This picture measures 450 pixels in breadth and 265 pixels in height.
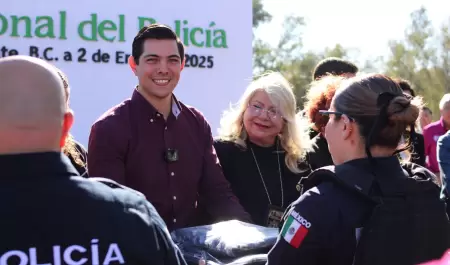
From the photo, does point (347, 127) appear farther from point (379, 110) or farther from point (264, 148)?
point (264, 148)

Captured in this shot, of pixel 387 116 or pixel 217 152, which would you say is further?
pixel 217 152

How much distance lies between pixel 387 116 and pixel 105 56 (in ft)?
23.9

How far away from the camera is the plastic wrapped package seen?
2568 mm

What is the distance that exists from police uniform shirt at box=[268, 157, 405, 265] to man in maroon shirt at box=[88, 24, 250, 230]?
120 centimetres

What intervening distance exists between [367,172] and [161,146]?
1.44m

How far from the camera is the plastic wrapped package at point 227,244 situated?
2.57 m

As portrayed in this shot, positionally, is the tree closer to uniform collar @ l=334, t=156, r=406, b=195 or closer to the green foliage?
the green foliage

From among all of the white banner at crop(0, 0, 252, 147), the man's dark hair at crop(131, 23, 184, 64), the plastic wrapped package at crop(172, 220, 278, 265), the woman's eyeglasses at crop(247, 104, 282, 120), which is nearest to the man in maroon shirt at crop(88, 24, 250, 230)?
the man's dark hair at crop(131, 23, 184, 64)

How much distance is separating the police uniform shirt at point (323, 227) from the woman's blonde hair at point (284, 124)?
168 centimetres

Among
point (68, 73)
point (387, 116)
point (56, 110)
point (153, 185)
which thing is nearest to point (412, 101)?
point (387, 116)

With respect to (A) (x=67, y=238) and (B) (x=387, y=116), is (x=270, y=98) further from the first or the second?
(A) (x=67, y=238)

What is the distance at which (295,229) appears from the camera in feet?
6.79

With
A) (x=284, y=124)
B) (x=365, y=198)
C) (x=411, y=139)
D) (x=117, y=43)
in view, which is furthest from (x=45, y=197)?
(x=117, y=43)

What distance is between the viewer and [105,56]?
9.09 metres
